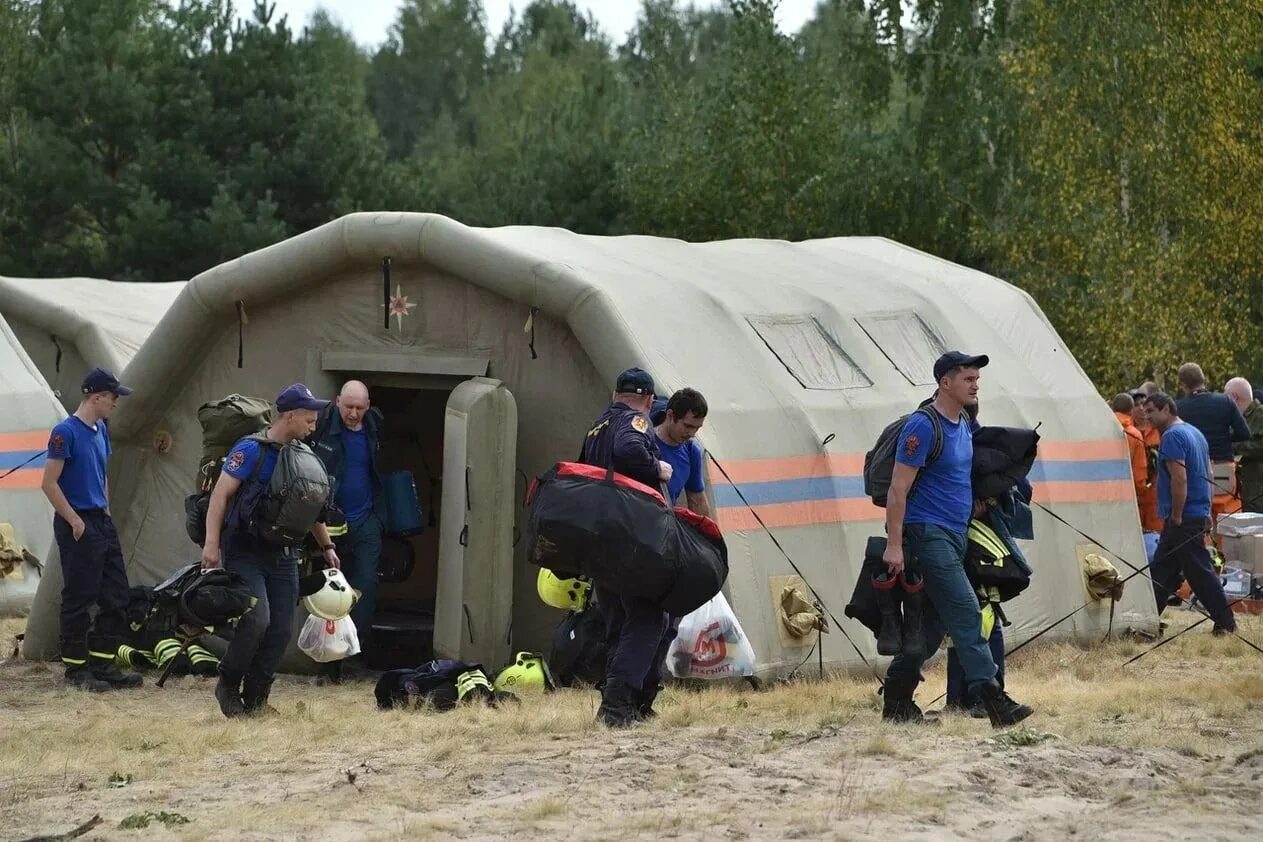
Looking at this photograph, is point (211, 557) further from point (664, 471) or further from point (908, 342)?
point (908, 342)

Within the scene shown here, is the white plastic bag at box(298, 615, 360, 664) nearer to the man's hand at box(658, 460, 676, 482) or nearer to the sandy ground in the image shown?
the sandy ground

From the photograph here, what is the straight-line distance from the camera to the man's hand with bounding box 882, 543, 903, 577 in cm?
887

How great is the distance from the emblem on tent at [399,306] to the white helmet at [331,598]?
1949mm

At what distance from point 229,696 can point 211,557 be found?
96cm

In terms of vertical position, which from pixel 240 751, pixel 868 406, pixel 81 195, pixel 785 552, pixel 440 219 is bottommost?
pixel 240 751

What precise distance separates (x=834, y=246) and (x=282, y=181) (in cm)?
1774

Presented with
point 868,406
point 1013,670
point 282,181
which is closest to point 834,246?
point 868,406

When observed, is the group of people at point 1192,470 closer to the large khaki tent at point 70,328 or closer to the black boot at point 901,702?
the black boot at point 901,702

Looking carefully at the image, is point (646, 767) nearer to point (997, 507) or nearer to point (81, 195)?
point (997, 507)

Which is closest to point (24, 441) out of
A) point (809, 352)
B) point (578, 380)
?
point (578, 380)

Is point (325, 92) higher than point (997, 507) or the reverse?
higher

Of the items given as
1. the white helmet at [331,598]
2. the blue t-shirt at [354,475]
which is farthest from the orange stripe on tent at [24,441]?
the white helmet at [331,598]

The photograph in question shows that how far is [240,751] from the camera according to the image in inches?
361

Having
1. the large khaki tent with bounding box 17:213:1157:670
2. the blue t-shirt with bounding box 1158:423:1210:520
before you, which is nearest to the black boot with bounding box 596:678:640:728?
the large khaki tent with bounding box 17:213:1157:670
